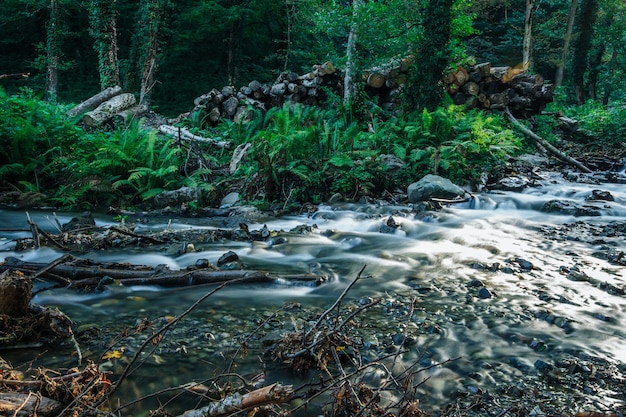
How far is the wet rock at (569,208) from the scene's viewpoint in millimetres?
7992

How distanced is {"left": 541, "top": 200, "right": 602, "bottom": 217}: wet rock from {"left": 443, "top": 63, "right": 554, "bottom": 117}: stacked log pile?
690 centimetres

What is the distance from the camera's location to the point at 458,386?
256cm

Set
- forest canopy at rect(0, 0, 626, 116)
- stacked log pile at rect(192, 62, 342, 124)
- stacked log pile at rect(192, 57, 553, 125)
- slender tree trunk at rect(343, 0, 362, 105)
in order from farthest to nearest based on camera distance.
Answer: forest canopy at rect(0, 0, 626, 116)
stacked log pile at rect(192, 62, 342, 124)
stacked log pile at rect(192, 57, 553, 125)
slender tree trunk at rect(343, 0, 362, 105)

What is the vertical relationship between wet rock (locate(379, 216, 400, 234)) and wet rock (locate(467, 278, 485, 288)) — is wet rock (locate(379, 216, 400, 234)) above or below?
below

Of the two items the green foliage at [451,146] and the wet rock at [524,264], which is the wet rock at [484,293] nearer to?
the wet rock at [524,264]

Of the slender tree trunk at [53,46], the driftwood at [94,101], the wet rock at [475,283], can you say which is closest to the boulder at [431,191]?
the wet rock at [475,283]

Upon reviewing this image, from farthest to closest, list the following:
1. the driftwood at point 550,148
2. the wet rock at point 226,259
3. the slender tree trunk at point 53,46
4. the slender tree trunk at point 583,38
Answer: the slender tree trunk at point 583,38, the slender tree trunk at point 53,46, the driftwood at point 550,148, the wet rock at point 226,259

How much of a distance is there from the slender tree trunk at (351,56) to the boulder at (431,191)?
193 inches

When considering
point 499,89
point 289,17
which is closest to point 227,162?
point 499,89

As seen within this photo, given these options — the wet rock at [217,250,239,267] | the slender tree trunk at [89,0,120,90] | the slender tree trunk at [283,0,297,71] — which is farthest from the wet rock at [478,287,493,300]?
the slender tree trunk at [283,0,297,71]

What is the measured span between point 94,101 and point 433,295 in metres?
13.9

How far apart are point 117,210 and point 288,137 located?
3.59m

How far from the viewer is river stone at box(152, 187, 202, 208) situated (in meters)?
8.75

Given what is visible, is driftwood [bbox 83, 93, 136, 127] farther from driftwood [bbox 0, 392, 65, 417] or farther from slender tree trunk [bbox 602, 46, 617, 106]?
slender tree trunk [bbox 602, 46, 617, 106]
